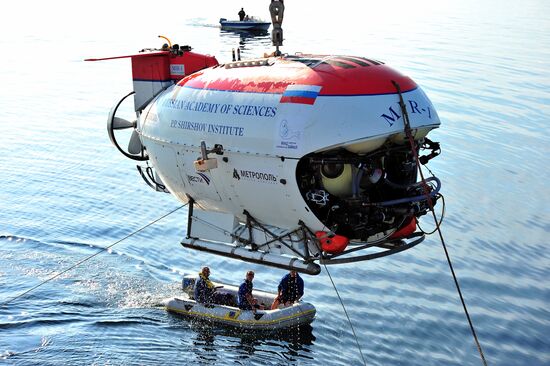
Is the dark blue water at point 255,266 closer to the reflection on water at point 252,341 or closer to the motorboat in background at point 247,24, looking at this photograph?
the reflection on water at point 252,341

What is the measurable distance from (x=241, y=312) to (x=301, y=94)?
9.03 meters

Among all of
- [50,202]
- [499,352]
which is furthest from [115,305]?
[499,352]

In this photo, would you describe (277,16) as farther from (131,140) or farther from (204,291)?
(204,291)

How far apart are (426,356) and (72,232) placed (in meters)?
11.9

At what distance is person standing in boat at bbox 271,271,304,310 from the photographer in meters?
18.7

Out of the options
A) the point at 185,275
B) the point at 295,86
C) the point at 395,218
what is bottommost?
the point at 185,275

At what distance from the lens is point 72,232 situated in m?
23.7

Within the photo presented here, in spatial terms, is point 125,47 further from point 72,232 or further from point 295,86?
point 295,86

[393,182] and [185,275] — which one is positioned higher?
[393,182]

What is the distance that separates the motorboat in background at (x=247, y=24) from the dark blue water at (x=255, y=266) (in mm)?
14116

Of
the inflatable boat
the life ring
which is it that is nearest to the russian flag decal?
the life ring

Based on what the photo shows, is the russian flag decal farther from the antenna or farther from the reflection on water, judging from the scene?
the reflection on water

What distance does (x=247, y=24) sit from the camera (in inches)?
2258

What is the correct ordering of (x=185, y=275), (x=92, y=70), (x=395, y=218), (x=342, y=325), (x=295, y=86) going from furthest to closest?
(x=92, y=70), (x=185, y=275), (x=342, y=325), (x=395, y=218), (x=295, y=86)
